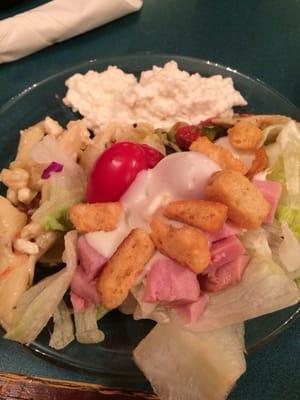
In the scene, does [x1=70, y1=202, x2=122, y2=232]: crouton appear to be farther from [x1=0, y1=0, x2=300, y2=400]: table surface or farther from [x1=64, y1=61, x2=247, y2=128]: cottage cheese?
[x1=0, y1=0, x2=300, y2=400]: table surface

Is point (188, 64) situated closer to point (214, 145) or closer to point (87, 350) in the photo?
Answer: point (214, 145)

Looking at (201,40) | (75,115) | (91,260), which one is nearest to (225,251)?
(91,260)

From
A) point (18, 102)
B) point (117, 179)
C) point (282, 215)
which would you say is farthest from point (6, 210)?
point (282, 215)

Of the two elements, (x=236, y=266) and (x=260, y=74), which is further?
(x=260, y=74)

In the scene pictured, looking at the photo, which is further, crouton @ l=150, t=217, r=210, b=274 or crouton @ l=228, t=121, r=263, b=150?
crouton @ l=228, t=121, r=263, b=150

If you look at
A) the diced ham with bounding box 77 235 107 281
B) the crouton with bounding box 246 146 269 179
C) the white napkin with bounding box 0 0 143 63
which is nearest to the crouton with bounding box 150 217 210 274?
the diced ham with bounding box 77 235 107 281

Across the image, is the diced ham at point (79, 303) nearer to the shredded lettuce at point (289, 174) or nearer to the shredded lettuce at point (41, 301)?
the shredded lettuce at point (41, 301)
